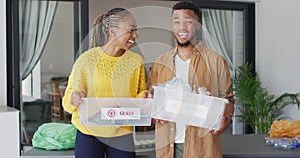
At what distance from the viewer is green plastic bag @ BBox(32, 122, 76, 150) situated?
2668 millimetres

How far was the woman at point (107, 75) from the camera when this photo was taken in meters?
1.59

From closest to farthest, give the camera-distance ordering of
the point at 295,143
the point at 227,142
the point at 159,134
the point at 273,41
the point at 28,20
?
the point at 159,134
the point at 295,143
the point at 227,142
the point at 273,41
the point at 28,20

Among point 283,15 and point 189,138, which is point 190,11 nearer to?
point 189,138

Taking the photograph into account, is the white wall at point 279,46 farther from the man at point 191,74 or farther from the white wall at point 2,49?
the white wall at point 2,49

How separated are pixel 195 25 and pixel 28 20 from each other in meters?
3.92

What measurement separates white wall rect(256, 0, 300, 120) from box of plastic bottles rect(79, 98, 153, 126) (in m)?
2.76

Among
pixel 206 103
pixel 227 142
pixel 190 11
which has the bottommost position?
pixel 227 142

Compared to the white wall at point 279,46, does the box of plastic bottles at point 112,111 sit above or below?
Result: below

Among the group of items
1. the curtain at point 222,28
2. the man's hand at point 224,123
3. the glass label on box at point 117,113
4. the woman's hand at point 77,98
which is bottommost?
the man's hand at point 224,123

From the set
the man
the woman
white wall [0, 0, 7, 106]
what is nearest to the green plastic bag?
white wall [0, 0, 7, 106]

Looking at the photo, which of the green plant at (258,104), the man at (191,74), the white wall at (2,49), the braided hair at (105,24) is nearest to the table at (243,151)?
the man at (191,74)

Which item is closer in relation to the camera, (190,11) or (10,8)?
(190,11)

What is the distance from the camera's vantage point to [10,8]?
4035 millimetres

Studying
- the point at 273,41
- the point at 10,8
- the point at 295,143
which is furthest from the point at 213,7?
the point at 295,143
